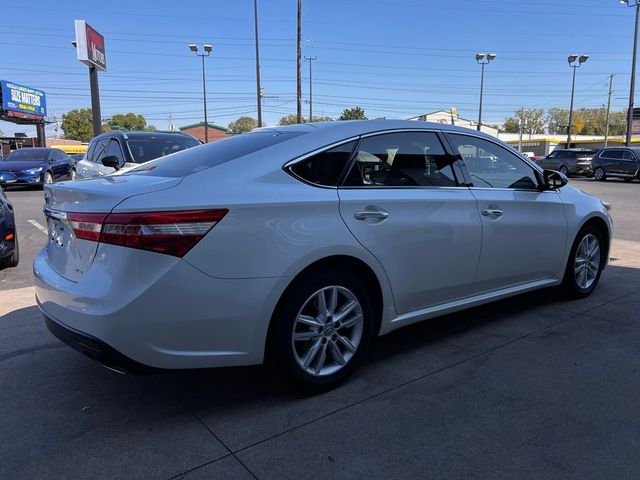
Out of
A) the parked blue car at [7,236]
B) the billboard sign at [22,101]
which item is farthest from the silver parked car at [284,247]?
the billboard sign at [22,101]

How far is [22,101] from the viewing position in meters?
49.9

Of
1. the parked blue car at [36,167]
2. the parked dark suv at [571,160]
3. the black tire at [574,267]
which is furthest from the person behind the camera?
the parked dark suv at [571,160]

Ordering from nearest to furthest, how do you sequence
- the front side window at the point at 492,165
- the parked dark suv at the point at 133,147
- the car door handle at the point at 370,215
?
the car door handle at the point at 370,215 < the front side window at the point at 492,165 < the parked dark suv at the point at 133,147

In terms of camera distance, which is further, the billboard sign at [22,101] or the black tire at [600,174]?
the billboard sign at [22,101]

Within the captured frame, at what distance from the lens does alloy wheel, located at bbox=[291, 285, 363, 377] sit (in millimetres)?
3035

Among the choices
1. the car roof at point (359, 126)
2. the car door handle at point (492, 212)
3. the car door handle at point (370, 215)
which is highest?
the car roof at point (359, 126)

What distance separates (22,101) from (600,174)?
50.0m

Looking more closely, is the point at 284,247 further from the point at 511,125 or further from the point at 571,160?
the point at 511,125

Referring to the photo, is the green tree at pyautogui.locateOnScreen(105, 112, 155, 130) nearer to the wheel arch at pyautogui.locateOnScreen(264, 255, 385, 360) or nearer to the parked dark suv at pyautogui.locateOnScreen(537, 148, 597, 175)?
the parked dark suv at pyautogui.locateOnScreen(537, 148, 597, 175)

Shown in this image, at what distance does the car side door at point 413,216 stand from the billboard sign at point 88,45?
63.4 ft

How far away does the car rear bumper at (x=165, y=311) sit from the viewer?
2504mm

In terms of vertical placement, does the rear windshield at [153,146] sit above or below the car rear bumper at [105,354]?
above

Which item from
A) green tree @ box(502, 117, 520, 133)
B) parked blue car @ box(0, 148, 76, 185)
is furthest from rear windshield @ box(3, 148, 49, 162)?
green tree @ box(502, 117, 520, 133)

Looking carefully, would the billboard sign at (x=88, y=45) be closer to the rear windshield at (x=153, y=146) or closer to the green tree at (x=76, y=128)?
the rear windshield at (x=153, y=146)
